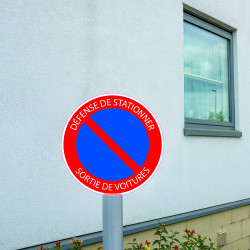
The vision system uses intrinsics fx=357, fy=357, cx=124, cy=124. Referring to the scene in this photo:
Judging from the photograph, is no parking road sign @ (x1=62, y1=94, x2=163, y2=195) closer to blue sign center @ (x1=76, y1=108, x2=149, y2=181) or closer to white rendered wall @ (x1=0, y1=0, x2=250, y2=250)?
blue sign center @ (x1=76, y1=108, x2=149, y2=181)

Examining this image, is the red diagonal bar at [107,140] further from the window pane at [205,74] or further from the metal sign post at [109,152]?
the window pane at [205,74]

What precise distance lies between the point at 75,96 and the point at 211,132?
2.17m

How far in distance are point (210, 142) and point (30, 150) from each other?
2637 millimetres

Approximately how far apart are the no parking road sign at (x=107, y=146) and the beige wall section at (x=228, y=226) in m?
2.37

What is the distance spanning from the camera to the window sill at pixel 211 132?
14.2 feet

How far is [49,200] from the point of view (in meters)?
3.01

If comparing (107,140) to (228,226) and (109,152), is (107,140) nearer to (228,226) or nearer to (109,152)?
(109,152)

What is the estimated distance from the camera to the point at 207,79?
16.9 feet

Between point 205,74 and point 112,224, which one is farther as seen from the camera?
point 205,74

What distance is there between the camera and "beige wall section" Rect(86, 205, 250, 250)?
444cm

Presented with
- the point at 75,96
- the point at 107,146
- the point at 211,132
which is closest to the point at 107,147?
the point at 107,146

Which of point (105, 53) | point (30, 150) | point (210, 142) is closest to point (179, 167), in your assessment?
point (210, 142)

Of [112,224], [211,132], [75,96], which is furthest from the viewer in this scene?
[211,132]

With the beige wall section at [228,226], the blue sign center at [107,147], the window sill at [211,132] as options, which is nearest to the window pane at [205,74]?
the window sill at [211,132]
